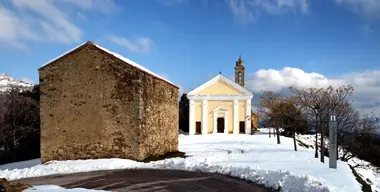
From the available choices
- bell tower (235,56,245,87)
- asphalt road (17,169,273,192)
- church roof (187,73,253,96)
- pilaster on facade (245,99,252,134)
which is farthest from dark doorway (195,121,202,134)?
asphalt road (17,169,273,192)

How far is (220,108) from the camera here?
49.7 metres

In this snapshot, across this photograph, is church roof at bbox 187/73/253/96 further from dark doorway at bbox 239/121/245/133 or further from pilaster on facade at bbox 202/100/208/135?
dark doorway at bbox 239/121/245/133

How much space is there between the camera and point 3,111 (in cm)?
3027

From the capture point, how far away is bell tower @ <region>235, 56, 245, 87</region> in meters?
56.6

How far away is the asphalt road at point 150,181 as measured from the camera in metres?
9.84

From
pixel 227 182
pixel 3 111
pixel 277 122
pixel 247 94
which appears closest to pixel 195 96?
pixel 247 94

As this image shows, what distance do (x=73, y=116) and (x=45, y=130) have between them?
1.47m

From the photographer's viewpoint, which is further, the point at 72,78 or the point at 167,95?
the point at 167,95

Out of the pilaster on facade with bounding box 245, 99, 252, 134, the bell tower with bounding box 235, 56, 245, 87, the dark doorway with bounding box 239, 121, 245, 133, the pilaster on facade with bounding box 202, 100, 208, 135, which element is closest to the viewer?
the pilaster on facade with bounding box 245, 99, 252, 134

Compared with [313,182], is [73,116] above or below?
above

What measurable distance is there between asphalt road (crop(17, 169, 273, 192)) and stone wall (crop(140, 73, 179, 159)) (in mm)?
Answer: 2816

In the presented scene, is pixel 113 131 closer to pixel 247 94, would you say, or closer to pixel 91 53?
pixel 91 53

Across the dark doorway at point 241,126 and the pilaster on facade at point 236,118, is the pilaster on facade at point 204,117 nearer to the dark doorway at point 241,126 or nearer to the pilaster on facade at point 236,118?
the pilaster on facade at point 236,118

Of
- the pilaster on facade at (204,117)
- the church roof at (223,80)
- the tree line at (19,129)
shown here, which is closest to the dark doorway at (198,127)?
the pilaster on facade at (204,117)
